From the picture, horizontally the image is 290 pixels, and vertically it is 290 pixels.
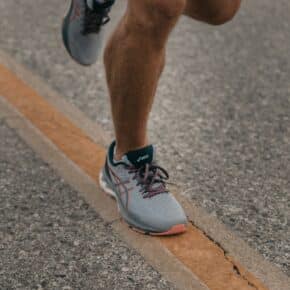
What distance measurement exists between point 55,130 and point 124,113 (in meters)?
0.92

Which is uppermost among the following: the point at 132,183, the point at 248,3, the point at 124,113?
the point at 124,113

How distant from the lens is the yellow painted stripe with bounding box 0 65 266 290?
249 centimetres

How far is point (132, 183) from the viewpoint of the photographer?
2.80 meters

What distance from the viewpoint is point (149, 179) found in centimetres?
279

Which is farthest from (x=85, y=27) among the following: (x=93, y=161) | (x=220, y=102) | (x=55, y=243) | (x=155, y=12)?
(x=220, y=102)

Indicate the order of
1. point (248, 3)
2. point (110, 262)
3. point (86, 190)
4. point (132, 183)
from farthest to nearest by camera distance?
point (248, 3) < point (86, 190) < point (132, 183) < point (110, 262)

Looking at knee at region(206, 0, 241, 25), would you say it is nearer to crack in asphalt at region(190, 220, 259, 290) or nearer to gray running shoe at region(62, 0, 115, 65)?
gray running shoe at region(62, 0, 115, 65)

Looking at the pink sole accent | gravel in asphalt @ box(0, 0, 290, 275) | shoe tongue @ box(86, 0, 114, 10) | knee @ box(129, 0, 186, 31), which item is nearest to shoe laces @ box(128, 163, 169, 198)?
the pink sole accent

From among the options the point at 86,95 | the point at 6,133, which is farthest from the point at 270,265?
the point at 86,95

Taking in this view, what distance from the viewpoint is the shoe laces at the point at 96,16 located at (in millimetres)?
3041

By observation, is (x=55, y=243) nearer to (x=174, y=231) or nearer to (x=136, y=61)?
(x=174, y=231)

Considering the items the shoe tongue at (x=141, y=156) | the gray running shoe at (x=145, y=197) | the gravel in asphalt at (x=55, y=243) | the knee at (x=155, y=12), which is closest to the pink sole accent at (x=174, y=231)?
the gray running shoe at (x=145, y=197)

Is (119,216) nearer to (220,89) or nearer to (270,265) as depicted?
(270,265)

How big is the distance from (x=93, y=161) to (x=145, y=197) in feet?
Result: 1.80
